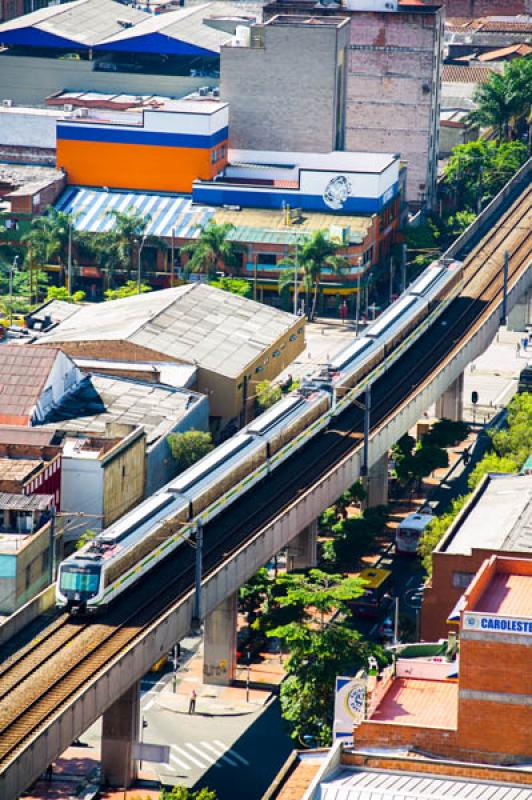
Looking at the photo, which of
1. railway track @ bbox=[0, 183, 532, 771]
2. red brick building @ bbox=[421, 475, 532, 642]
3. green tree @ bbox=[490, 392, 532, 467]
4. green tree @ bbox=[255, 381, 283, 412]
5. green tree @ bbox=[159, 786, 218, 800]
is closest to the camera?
green tree @ bbox=[159, 786, 218, 800]

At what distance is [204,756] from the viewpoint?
12062 centimetres

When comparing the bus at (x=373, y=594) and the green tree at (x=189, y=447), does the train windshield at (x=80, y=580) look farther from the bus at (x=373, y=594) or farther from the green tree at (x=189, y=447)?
the green tree at (x=189, y=447)

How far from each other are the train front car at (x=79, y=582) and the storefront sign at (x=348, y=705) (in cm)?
2066

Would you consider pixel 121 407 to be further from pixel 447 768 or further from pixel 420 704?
pixel 447 768

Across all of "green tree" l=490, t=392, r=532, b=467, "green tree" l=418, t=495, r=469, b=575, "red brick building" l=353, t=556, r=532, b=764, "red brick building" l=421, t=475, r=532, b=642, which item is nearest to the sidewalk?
"red brick building" l=421, t=475, r=532, b=642

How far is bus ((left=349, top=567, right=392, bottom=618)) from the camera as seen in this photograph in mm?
140750

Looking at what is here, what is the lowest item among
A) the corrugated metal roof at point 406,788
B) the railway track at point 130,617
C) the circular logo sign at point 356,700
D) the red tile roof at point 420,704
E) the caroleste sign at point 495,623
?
the railway track at point 130,617

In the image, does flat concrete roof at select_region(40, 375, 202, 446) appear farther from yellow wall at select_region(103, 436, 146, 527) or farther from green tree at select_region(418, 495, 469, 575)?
green tree at select_region(418, 495, 469, 575)

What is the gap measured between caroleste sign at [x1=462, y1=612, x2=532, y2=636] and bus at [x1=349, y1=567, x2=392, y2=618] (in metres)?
38.1

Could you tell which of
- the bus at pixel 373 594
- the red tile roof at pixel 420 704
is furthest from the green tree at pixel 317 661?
the bus at pixel 373 594

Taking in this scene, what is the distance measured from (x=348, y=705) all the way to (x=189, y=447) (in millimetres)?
57309

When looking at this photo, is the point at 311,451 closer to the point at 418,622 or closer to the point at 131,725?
the point at 418,622

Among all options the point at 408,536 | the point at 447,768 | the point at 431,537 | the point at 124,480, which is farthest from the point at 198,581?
the point at 408,536

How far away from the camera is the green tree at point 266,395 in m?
177
